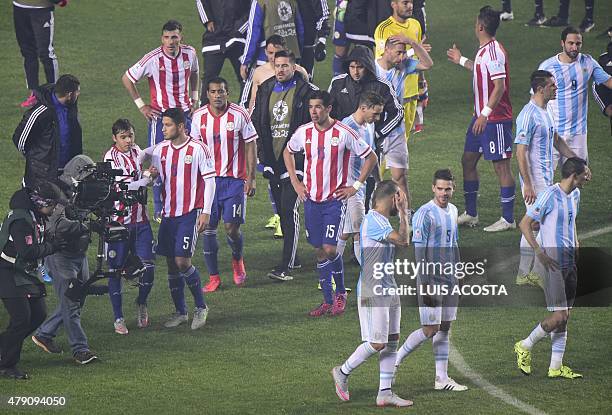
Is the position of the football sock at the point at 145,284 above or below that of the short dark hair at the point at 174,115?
below

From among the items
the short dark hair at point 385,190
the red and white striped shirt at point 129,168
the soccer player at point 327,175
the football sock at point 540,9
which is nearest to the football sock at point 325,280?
the soccer player at point 327,175

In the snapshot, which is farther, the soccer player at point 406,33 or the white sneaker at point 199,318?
the soccer player at point 406,33

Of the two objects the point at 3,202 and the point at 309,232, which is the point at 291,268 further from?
the point at 3,202

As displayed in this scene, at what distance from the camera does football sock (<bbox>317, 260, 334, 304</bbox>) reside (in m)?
14.0

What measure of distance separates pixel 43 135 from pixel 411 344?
4761 mm

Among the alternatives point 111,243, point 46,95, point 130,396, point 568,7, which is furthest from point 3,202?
point 568,7

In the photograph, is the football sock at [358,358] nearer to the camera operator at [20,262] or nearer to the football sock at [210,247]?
the camera operator at [20,262]

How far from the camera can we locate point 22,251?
12117mm

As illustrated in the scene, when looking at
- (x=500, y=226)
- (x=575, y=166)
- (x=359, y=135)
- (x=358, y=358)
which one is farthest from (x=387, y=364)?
(x=500, y=226)

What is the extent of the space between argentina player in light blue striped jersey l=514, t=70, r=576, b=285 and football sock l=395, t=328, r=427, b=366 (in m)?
3.19

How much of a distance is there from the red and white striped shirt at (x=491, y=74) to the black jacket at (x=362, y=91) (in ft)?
6.13

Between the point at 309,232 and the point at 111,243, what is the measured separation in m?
2.12

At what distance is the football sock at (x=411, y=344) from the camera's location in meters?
12.0

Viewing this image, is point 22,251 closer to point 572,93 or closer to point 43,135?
point 43,135
